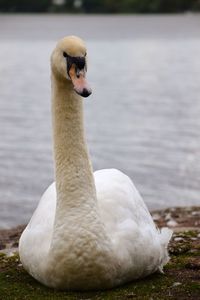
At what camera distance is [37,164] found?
19.1 metres

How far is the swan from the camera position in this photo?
6762 mm

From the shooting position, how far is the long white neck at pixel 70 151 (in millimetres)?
6964

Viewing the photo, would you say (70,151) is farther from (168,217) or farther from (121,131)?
(121,131)

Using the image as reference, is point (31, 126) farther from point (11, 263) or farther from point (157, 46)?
point (157, 46)

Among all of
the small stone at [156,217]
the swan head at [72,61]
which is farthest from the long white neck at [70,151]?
the small stone at [156,217]

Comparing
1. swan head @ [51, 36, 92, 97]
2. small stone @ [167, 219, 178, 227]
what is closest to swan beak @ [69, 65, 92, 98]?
swan head @ [51, 36, 92, 97]

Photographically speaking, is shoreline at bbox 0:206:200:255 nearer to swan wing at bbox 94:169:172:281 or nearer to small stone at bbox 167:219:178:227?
small stone at bbox 167:219:178:227

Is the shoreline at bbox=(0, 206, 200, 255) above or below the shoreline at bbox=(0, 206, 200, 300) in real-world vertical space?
below

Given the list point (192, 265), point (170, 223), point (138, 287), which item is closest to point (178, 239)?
point (192, 265)

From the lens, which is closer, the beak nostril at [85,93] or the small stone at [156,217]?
the beak nostril at [85,93]

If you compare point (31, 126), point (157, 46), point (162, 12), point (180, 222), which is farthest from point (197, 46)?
point (162, 12)

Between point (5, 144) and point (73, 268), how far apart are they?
15.5 metres

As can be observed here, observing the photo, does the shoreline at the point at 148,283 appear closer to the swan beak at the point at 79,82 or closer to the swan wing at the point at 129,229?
the swan wing at the point at 129,229

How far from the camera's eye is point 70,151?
709 centimetres
